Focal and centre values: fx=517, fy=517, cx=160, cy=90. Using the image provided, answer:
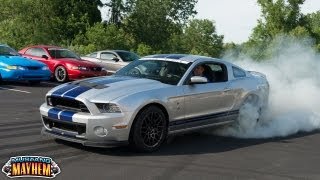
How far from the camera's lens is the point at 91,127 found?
6.97 m

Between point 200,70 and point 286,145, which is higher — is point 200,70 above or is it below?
above

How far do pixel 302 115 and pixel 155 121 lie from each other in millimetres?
4882

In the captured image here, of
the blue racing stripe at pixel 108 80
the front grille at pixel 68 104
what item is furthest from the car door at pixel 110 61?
the front grille at pixel 68 104

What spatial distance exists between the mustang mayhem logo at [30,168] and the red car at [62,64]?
40.0 feet

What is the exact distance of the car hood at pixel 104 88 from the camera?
281 inches

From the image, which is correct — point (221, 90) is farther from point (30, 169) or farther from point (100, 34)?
point (100, 34)

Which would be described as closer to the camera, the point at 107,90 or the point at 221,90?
the point at 107,90

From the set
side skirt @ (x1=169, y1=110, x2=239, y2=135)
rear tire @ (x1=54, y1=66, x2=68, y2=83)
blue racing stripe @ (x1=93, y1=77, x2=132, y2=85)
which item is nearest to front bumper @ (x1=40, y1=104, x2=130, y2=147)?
blue racing stripe @ (x1=93, y1=77, x2=132, y2=85)

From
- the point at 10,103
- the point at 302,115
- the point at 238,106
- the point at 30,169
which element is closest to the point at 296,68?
the point at 302,115

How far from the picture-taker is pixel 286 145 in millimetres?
8773

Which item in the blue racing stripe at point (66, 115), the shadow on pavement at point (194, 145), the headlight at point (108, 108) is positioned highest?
the headlight at point (108, 108)

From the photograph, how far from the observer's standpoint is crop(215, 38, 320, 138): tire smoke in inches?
383

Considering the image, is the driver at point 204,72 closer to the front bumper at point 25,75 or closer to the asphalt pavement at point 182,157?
the asphalt pavement at point 182,157

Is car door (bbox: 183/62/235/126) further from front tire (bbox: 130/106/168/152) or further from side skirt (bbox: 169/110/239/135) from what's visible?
front tire (bbox: 130/106/168/152)
